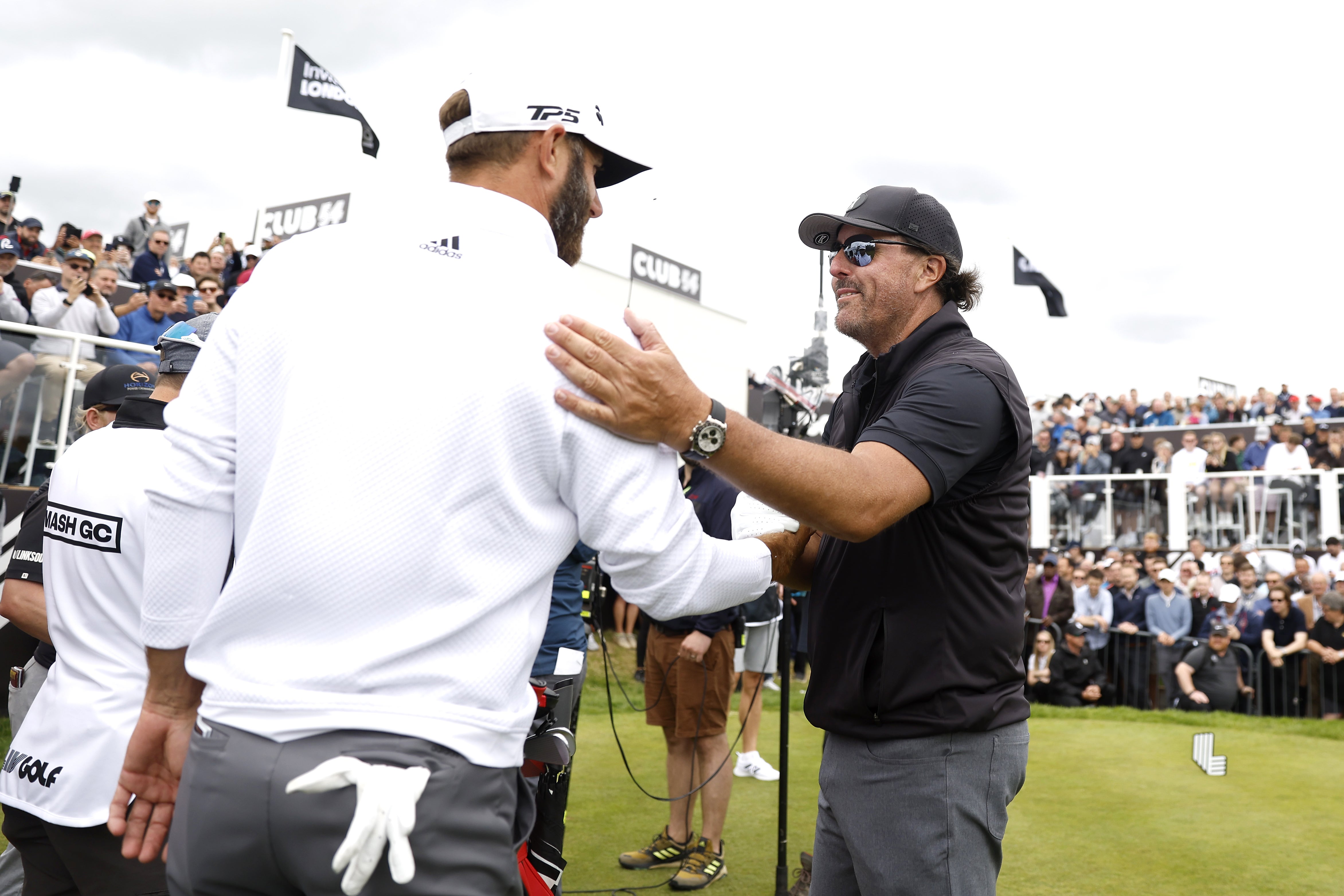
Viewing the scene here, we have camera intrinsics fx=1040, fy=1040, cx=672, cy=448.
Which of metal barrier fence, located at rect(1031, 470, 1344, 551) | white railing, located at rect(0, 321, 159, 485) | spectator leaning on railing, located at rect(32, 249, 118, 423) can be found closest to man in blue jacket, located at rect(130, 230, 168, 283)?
spectator leaning on railing, located at rect(32, 249, 118, 423)

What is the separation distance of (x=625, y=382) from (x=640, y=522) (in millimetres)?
243

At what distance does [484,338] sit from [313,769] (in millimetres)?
710

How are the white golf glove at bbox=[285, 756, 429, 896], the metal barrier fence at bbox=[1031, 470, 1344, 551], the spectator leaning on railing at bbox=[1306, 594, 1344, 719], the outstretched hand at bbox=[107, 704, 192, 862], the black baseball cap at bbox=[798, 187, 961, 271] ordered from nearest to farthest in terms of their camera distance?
Answer: the white golf glove at bbox=[285, 756, 429, 896] < the outstretched hand at bbox=[107, 704, 192, 862] < the black baseball cap at bbox=[798, 187, 961, 271] < the spectator leaning on railing at bbox=[1306, 594, 1344, 719] < the metal barrier fence at bbox=[1031, 470, 1344, 551]

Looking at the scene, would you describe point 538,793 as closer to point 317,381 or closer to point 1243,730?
point 317,381

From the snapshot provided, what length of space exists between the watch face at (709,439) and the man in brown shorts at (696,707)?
372 cm

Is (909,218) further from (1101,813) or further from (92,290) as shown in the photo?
(92,290)

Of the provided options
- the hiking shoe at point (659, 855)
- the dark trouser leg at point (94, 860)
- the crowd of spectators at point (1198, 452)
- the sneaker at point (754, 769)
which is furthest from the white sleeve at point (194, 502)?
the crowd of spectators at point (1198, 452)

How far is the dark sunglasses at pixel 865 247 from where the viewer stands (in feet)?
10.0

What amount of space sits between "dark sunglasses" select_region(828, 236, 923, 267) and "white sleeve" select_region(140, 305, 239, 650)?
1.85 metres

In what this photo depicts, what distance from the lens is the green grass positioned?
5.54 m

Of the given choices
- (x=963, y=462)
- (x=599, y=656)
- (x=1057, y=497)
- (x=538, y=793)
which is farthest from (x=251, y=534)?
(x=1057, y=497)

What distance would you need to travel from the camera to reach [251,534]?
1718mm

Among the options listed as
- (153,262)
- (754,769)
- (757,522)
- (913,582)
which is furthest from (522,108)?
(153,262)

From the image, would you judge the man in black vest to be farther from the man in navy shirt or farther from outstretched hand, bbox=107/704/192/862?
the man in navy shirt
